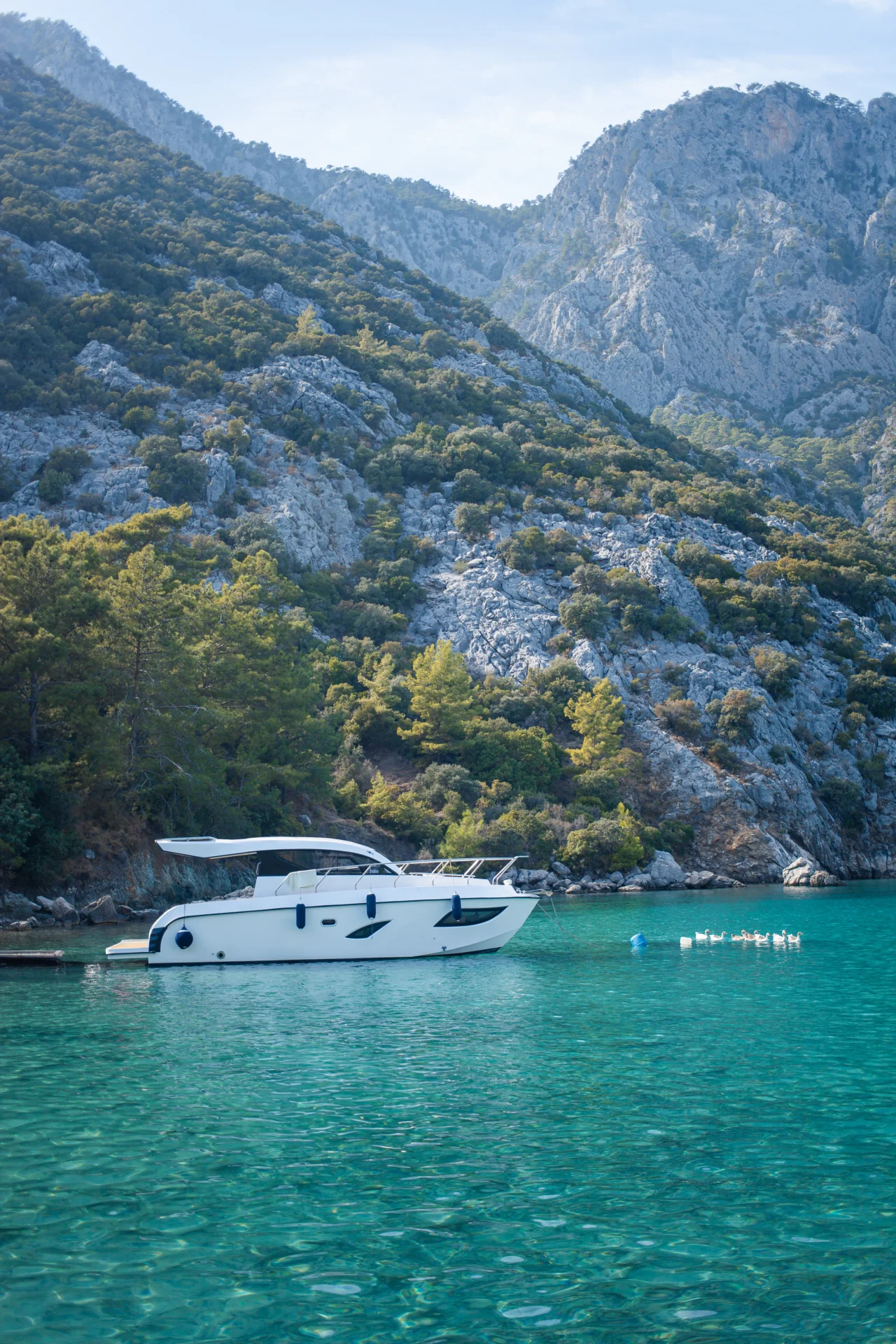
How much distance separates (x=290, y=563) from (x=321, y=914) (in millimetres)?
50764

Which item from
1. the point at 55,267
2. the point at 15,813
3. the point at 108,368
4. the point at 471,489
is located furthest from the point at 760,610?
the point at 55,267

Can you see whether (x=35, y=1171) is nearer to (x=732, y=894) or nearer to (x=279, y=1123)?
(x=279, y=1123)

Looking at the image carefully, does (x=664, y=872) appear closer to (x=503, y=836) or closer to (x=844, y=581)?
(x=503, y=836)

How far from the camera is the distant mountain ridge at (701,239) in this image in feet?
499

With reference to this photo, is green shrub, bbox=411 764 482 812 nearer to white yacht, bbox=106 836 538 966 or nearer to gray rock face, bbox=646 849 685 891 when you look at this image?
gray rock face, bbox=646 849 685 891

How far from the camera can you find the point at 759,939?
2953 centimetres

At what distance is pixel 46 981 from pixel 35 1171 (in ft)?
40.7

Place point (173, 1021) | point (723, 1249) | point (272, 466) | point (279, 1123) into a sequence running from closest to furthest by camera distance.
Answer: point (723, 1249)
point (279, 1123)
point (173, 1021)
point (272, 466)

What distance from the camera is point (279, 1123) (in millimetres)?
10750

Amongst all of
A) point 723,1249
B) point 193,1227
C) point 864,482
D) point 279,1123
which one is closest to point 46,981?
point 279,1123

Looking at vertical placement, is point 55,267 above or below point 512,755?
above

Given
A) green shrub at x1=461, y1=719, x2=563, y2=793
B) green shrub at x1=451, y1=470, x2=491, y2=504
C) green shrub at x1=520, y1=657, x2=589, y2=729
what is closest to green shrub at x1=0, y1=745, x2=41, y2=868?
green shrub at x1=461, y1=719, x2=563, y2=793

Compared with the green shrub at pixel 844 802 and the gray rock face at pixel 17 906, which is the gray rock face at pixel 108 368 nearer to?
the gray rock face at pixel 17 906

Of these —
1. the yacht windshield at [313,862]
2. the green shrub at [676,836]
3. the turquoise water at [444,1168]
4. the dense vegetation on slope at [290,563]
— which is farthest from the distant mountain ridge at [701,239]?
the turquoise water at [444,1168]
